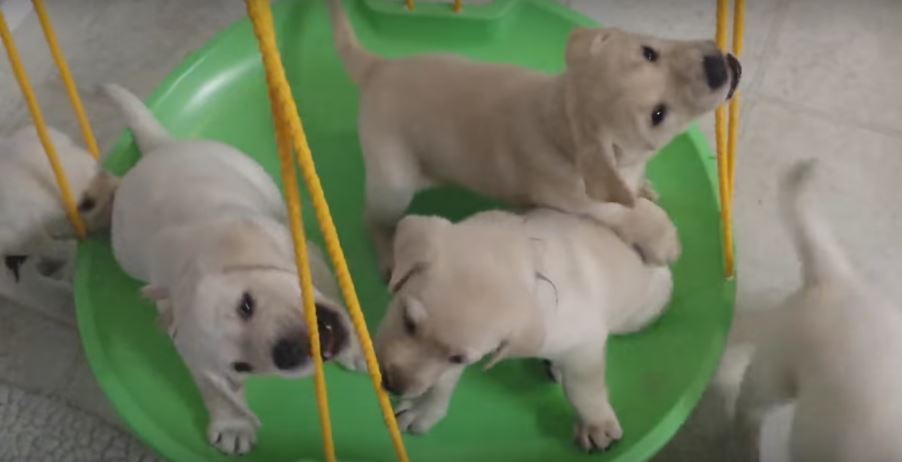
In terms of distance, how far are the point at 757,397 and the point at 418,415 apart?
1.32 ft

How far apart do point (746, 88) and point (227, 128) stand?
84 centimetres

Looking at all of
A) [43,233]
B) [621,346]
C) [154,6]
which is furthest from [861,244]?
[154,6]

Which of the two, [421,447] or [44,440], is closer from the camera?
[421,447]

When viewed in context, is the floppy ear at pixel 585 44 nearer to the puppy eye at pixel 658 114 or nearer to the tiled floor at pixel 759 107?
the puppy eye at pixel 658 114

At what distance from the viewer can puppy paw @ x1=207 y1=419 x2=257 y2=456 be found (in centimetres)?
115

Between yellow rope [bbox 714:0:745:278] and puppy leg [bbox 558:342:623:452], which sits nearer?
yellow rope [bbox 714:0:745:278]

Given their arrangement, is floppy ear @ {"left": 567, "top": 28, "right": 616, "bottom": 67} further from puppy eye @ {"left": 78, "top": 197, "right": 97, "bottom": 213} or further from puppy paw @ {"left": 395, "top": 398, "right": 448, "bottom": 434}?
puppy eye @ {"left": 78, "top": 197, "right": 97, "bottom": 213}

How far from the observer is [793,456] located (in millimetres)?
1054

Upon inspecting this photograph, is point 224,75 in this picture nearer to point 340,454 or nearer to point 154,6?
point 154,6

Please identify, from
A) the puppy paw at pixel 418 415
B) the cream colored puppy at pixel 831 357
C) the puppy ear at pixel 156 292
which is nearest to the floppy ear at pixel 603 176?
the cream colored puppy at pixel 831 357

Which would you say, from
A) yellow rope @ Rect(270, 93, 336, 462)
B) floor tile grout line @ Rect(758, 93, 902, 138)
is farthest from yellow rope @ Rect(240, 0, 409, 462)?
floor tile grout line @ Rect(758, 93, 902, 138)

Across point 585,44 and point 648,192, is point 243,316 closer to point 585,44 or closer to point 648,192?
point 585,44

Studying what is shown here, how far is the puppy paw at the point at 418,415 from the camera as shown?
1148 millimetres

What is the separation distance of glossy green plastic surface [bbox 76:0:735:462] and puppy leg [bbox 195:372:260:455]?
1cm
